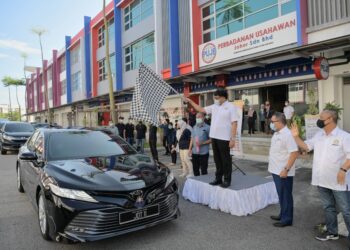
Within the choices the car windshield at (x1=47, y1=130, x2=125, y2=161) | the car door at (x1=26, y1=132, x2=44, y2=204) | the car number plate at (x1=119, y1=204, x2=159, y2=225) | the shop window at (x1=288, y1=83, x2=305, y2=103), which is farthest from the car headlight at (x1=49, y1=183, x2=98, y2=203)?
the shop window at (x1=288, y1=83, x2=305, y2=103)

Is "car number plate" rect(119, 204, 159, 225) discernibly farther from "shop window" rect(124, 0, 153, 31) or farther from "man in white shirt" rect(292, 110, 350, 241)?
"shop window" rect(124, 0, 153, 31)

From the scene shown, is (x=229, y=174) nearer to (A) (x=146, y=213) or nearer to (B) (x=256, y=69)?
(A) (x=146, y=213)

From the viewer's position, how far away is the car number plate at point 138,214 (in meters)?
3.98

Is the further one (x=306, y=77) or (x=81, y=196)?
(x=306, y=77)

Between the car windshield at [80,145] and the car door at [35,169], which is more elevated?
the car windshield at [80,145]

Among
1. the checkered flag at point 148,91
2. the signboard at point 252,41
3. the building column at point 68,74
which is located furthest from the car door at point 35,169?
the building column at point 68,74

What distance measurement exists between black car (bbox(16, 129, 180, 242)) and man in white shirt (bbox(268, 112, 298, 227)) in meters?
1.52

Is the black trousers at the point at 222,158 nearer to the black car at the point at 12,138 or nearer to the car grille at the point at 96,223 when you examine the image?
the car grille at the point at 96,223

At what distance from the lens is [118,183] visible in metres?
4.12

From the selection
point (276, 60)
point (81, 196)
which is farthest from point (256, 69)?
point (81, 196)

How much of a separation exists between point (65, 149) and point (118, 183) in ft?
5.69

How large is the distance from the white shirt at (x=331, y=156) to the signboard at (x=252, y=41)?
28.4 ft

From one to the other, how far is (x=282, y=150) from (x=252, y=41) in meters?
9.68

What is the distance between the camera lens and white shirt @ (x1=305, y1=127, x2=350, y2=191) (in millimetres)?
3867
